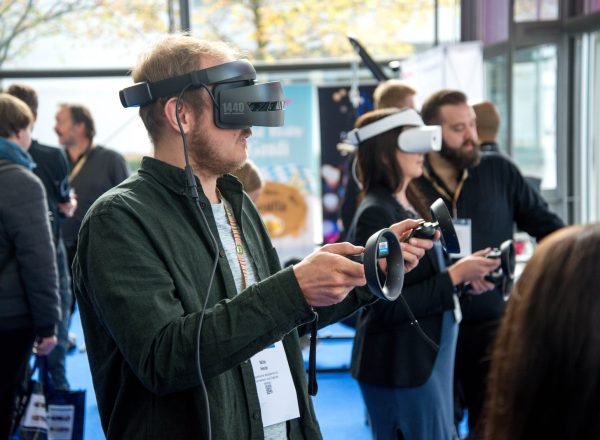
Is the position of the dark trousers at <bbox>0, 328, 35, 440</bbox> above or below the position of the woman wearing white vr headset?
below

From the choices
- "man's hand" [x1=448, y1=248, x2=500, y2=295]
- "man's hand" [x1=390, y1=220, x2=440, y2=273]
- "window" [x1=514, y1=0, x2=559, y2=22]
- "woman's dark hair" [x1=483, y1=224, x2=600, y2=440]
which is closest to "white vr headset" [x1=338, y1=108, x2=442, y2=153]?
"man's hand" [x1=448, y1=248, x2=500, y2=295]

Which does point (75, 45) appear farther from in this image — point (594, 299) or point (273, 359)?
point (594, 299)

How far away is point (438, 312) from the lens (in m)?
2.73

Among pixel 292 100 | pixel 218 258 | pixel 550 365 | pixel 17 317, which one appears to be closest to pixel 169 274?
pixel 218 258

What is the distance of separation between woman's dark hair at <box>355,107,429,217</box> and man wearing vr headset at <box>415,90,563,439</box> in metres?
0.41

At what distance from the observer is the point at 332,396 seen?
17.5 ft

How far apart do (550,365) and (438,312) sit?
6.11ft

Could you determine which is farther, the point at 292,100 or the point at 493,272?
the point at 292,100

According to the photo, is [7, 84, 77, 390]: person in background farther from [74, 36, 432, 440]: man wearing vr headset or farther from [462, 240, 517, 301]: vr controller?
[74, 36, 432, 440]: man wearing vr headset

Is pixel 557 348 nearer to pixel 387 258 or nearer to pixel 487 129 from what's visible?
pixel 387 258

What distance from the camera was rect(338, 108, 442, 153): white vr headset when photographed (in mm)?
2693

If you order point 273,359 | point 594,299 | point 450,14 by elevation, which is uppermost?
point 450,14

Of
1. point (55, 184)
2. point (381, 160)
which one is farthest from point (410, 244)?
point (55, 184)

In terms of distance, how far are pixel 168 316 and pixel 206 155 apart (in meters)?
0.38
